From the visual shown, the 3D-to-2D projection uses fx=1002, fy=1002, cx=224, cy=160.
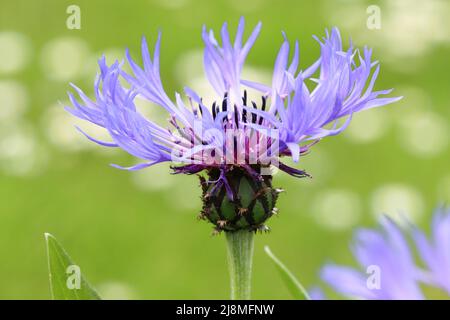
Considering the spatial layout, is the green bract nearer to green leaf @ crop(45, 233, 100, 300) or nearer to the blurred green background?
green leaf @ crop(45, 233, 100, 300)

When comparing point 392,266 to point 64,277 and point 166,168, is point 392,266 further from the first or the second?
point 166,168

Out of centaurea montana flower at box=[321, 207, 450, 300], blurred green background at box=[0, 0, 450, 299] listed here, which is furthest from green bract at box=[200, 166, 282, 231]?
blurred green background at box=[0, 0, 450, 299]

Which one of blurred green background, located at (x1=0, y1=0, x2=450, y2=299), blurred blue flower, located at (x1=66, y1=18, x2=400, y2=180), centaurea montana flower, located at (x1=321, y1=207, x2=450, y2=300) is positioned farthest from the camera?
blurred green background, located at (x1=0, y1=0, x2=450, y2=299)

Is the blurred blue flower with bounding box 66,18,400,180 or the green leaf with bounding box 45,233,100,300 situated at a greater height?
the blurred blue flower with bounding box 66,18,400,180

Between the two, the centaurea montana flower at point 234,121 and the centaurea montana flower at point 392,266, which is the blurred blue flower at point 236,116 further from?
the centaurea montana flower at point 392,266

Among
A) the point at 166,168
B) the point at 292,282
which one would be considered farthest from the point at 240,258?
the point at 166,168

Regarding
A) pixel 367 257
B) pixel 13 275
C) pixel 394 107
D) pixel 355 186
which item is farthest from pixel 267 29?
pixel 367 257
